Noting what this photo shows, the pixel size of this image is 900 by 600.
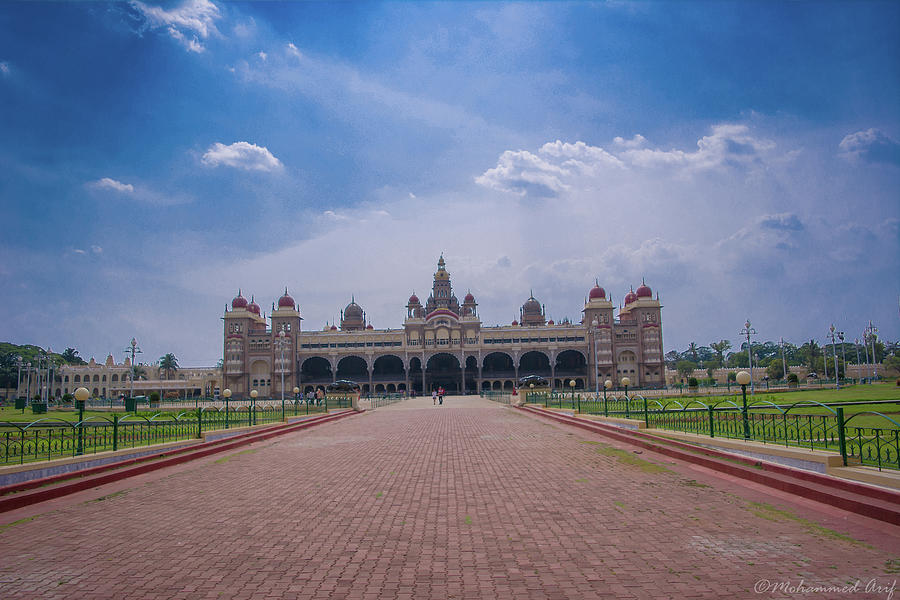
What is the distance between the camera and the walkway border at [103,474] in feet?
25.7

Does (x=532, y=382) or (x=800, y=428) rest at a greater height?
(x=800, y=428)

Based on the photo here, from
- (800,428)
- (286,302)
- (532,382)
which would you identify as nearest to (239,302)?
(286,302)

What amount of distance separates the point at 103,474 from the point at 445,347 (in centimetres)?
6391

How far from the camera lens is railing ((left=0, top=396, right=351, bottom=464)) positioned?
9.98 metres

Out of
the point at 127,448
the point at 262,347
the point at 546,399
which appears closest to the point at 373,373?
the point at 262,347

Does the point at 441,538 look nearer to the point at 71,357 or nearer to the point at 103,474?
the point at 103,474

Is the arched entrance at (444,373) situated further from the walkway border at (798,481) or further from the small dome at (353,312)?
the walkway border at (798,481)

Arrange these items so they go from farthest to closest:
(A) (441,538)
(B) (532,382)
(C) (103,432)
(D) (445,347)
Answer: (D) (445,347) < (B) (532,382) < (C) (103,432) < (A) (441,538)

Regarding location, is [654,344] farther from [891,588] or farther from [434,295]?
[891,588]

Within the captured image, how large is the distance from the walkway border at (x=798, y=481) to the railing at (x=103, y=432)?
11.1 m

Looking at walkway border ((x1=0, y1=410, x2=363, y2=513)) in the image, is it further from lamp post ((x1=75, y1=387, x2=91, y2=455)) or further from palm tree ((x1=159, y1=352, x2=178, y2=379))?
palm tree ((x1=159, y1=352, x2=178, y2=379))

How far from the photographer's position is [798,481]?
25.0 ft

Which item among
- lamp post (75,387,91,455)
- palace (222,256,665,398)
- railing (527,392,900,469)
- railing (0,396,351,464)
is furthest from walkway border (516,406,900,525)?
palace (222,256,665,398)

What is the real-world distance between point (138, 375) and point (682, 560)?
103 metres
